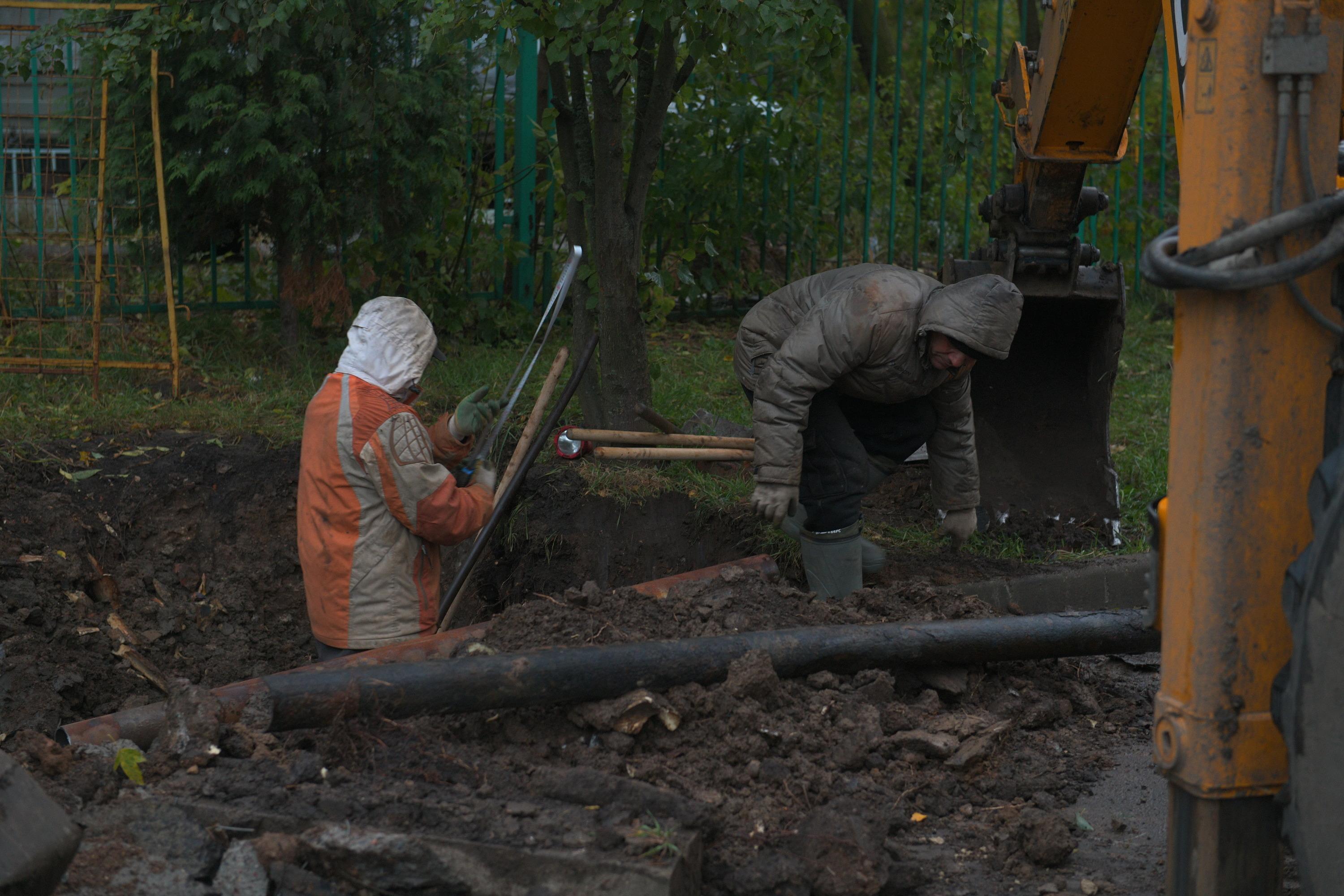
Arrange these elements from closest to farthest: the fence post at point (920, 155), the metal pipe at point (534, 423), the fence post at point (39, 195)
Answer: the metal pipe at point (534, 423), the fence post at point (39, 195), the fence post at point (920, 155)

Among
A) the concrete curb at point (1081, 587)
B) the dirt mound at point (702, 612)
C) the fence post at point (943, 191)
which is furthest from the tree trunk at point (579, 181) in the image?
the fence post at point (943, 191)

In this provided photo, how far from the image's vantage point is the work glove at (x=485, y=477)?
4539 millimetres

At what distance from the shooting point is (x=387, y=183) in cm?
692

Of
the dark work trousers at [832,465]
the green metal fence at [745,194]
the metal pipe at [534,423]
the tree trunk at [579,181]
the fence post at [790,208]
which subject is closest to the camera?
the dark work trousers at [832,465]

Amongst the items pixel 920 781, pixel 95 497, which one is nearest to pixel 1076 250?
pixel 920 781

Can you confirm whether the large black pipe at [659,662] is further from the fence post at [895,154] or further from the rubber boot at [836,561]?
the fence post at [895,154]

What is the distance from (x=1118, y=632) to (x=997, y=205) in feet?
7.36

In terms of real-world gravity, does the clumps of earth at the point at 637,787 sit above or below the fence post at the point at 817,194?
below

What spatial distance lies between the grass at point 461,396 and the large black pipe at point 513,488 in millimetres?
227

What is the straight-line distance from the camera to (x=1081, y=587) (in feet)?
16.5

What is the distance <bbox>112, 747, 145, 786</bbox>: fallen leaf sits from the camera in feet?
8.99

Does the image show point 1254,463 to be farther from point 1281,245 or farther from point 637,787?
point 637,787

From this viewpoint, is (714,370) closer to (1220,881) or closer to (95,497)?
(95,497)

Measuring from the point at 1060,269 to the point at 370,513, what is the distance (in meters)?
3.12
